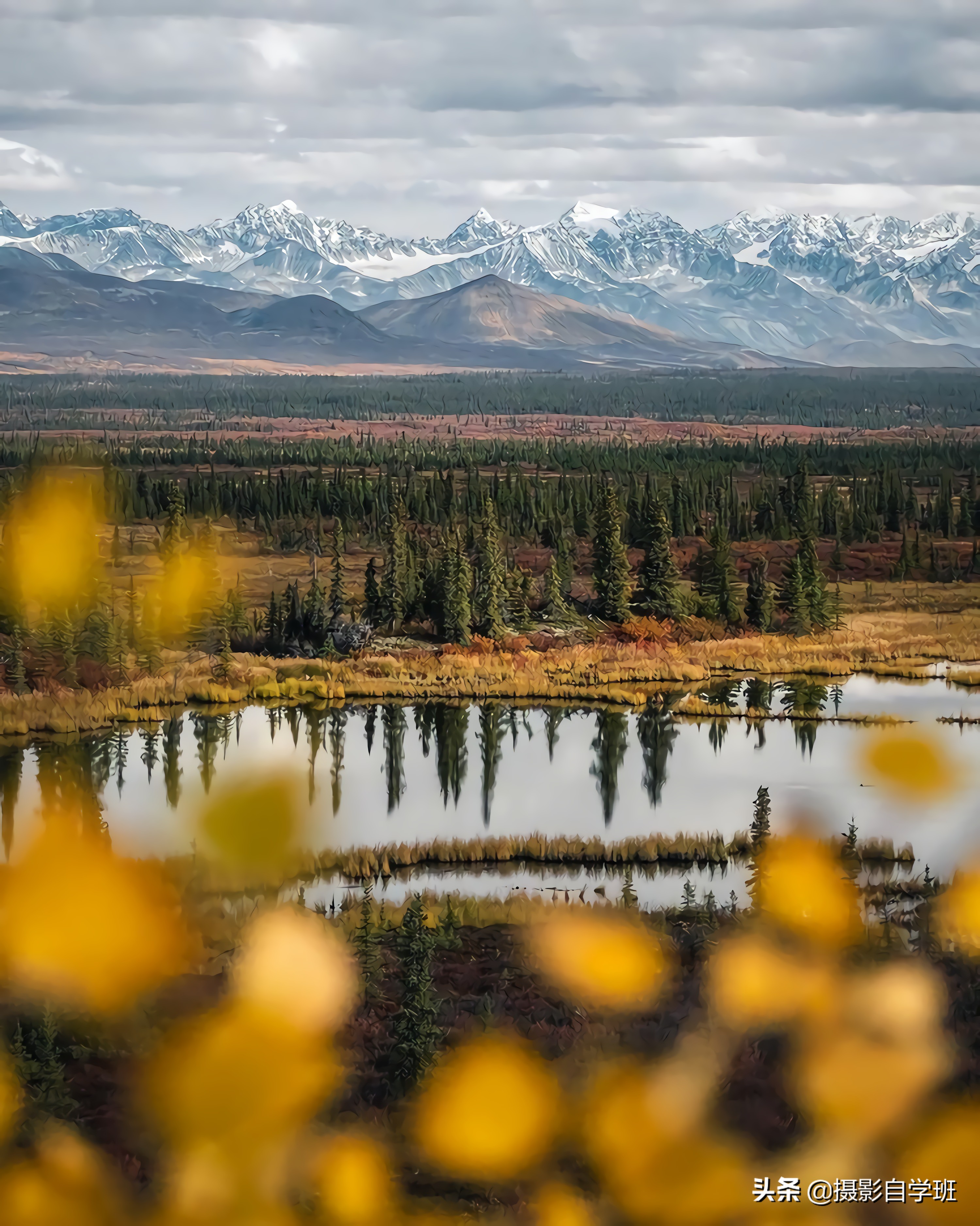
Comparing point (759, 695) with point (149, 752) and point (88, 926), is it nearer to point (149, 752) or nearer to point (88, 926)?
point (149, 752)

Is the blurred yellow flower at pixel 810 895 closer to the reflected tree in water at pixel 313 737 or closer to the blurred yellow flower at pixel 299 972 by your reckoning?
the blurred yellow flower at pixel 299 972

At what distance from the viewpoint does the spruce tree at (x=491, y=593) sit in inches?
2594

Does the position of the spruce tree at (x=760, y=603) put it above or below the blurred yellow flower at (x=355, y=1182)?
above

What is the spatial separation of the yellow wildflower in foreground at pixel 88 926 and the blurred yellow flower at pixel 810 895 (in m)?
11.4

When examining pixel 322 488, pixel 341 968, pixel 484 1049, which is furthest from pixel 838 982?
pixel 322 488

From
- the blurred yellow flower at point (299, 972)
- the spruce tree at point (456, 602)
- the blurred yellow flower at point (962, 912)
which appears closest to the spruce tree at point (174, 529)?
the spruce tree at point (456, 602)

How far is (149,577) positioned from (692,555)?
1197 inches

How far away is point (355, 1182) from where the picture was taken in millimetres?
21234

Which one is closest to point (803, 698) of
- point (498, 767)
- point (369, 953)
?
point (498, 767)

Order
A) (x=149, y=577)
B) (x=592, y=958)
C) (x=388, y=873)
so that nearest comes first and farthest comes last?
1. (x=592, y=958)
2. (x=388, y=873)
3. (x=149, y=577)

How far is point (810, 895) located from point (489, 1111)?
33.3ft

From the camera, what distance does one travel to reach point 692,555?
88.4 meters

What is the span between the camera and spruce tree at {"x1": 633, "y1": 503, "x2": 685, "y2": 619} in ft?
233

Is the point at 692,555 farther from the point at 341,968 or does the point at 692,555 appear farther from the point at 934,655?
the point at 341,968
